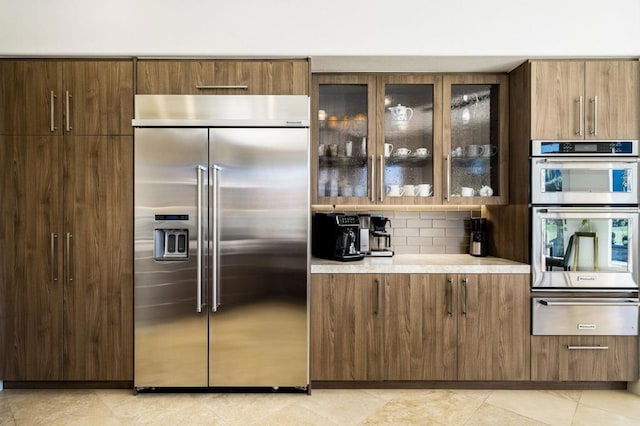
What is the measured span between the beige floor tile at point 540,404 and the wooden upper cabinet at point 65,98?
3.08 m

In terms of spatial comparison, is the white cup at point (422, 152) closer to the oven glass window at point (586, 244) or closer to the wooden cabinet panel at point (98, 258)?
the oven glass window at point (586, 244)

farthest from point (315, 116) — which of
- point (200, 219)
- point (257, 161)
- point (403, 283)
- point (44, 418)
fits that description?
point (44, 418)

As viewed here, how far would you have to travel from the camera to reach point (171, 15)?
2.51 metres

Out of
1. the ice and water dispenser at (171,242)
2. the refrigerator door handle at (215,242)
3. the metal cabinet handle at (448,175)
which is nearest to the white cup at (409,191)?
the metal cabinet handle at (448,175)

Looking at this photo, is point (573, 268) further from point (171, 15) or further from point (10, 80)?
point (10, 80)

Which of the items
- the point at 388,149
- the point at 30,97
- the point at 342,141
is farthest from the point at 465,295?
the point at 30,97

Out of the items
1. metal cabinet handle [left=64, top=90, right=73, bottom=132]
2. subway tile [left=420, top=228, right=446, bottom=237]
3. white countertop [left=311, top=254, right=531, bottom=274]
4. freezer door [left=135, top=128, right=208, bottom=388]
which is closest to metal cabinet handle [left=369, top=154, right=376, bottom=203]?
white countertop [left=311, top=254, right=531, bottom=274]

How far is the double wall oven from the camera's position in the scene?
2543 mm

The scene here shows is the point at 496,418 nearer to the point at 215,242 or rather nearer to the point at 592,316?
the point at 592,316

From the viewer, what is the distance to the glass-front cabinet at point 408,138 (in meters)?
2.84

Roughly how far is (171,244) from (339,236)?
1.17 m

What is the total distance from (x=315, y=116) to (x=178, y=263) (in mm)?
1449

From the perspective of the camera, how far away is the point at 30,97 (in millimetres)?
2520

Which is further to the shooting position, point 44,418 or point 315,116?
point 315,116
